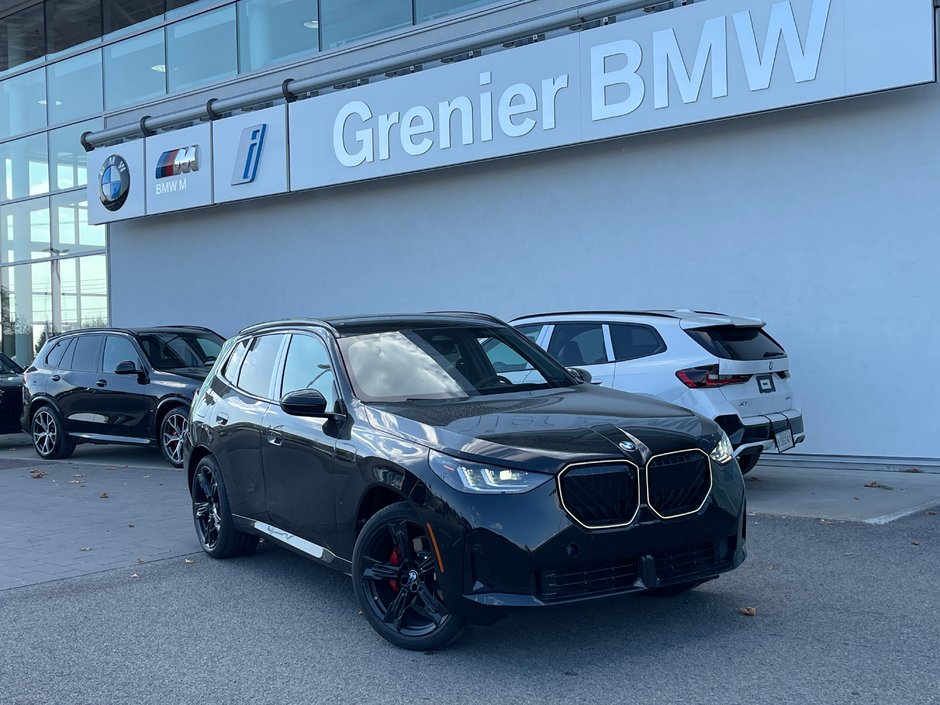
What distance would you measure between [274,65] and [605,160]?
738 centimetres

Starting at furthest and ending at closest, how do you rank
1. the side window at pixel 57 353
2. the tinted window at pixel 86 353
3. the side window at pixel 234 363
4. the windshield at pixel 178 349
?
the side window at pixel 57 353 < the tinted window at pixel 86 353 < the windshield at pixel 178 349 < the side window at pixel 234 363

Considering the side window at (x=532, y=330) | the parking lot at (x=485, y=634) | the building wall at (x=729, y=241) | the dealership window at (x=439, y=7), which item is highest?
the dealership window at (x=439, y=7)

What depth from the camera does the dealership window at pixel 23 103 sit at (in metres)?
23.3

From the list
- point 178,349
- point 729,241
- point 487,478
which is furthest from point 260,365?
point 178,349

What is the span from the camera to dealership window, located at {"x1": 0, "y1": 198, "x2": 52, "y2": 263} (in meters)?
22.9

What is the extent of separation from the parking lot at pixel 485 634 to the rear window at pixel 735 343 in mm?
1486

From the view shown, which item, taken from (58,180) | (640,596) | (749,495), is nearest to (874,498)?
(749,495)

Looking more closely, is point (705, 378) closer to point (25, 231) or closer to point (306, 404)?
point (306, 404)

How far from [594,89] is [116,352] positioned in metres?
7.11

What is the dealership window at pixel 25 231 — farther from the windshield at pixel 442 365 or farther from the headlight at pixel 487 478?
the headlight at pixel 487 478

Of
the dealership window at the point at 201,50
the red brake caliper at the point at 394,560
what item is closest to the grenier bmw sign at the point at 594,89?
the dealership window at the point at 201,50

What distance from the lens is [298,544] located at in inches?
239

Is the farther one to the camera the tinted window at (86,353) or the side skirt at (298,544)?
the tinted window at (86,353)

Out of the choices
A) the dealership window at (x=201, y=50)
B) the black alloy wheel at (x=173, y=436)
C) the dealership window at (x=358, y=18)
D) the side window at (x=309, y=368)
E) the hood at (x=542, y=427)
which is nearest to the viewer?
the hood at (x=542, y=427)
